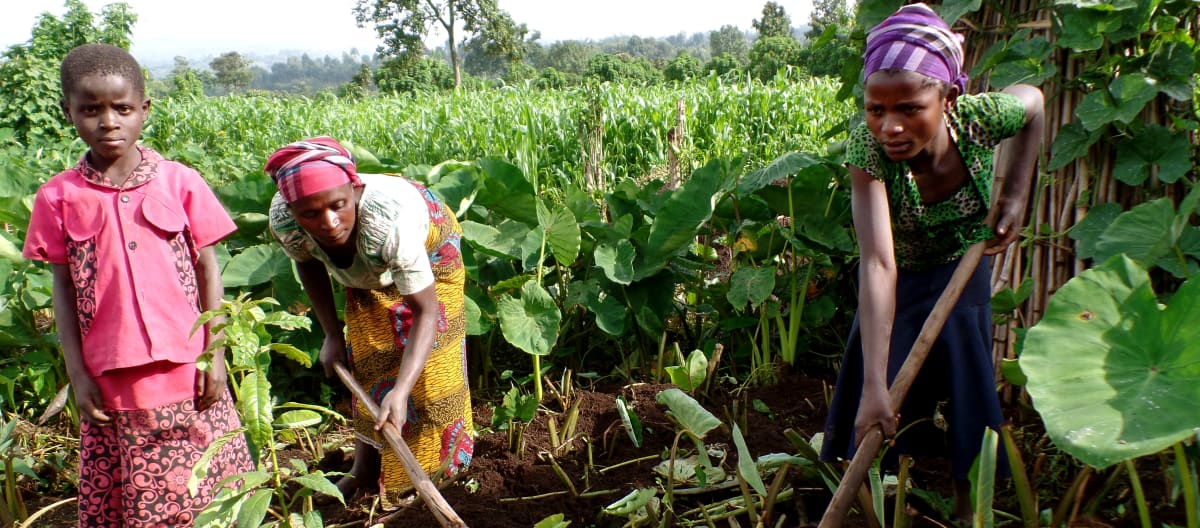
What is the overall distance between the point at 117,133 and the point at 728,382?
1948mm

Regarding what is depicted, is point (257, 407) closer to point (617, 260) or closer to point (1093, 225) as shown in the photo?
point (617, 260)

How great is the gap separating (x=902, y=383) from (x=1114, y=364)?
0.37m

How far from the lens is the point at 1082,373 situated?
1.21m

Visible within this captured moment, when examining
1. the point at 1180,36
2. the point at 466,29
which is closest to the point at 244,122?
the point at 1180,36

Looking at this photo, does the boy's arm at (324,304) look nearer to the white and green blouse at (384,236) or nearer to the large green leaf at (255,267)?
the white and green blouse at (384,236)

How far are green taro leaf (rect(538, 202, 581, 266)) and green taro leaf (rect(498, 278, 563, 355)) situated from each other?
189mm

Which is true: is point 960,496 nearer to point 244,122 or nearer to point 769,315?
point 769,315

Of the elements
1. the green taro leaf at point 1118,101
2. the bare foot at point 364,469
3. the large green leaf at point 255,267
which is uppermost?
the green taro leaf at point 1118,101

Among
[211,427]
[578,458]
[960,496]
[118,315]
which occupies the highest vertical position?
[118,315]

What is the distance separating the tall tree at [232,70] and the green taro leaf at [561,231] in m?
88.3

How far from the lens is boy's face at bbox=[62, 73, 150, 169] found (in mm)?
1711

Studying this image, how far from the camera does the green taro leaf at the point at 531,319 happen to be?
2.59 metres

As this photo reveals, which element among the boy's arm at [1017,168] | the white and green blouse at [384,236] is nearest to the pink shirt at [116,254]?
the white and green blouse at [384,236]

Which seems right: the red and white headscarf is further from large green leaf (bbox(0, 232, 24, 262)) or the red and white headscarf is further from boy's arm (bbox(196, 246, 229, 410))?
large green leaf (bbox(0, 232, 24, 262))
